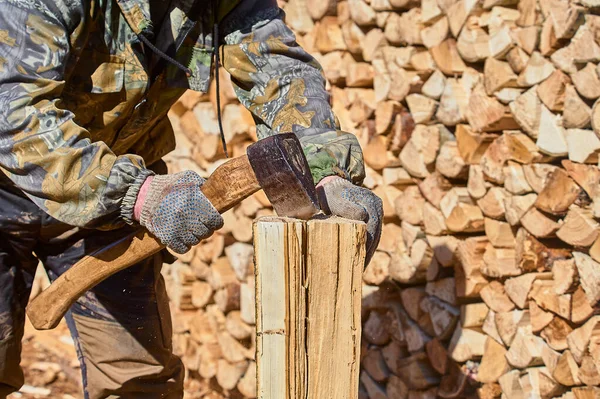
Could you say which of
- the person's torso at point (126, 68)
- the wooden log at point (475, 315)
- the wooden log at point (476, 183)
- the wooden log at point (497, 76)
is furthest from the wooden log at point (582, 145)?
the person's torso at point (126, 68)

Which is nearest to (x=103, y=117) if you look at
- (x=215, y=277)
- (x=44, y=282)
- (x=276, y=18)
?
(x=276, y=18)

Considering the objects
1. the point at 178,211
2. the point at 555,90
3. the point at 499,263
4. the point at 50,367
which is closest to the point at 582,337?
the point at 499,263

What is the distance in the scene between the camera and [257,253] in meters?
1.79

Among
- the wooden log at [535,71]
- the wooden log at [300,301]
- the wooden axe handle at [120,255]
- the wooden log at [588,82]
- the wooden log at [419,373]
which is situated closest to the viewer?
the wooden log at [300,301]

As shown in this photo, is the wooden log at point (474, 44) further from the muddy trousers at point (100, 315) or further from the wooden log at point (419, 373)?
the muddy trousers at point (100, 315)

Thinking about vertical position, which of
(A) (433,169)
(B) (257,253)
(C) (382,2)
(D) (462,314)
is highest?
(C) (382,2)

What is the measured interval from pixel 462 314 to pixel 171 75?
1438 mm

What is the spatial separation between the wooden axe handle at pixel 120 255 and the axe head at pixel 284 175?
1.6 inches

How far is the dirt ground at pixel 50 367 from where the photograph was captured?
4.40m

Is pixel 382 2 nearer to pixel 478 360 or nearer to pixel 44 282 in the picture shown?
pixel 478 360

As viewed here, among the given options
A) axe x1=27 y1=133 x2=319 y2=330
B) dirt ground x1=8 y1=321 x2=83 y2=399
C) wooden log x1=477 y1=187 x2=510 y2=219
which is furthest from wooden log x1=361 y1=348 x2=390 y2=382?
axe x1=27 y1=133 x2=319 y2=330

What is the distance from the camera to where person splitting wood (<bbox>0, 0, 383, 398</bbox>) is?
78.3 inches

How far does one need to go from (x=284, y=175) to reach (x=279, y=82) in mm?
580

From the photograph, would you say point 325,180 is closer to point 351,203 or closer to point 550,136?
point 351,203
